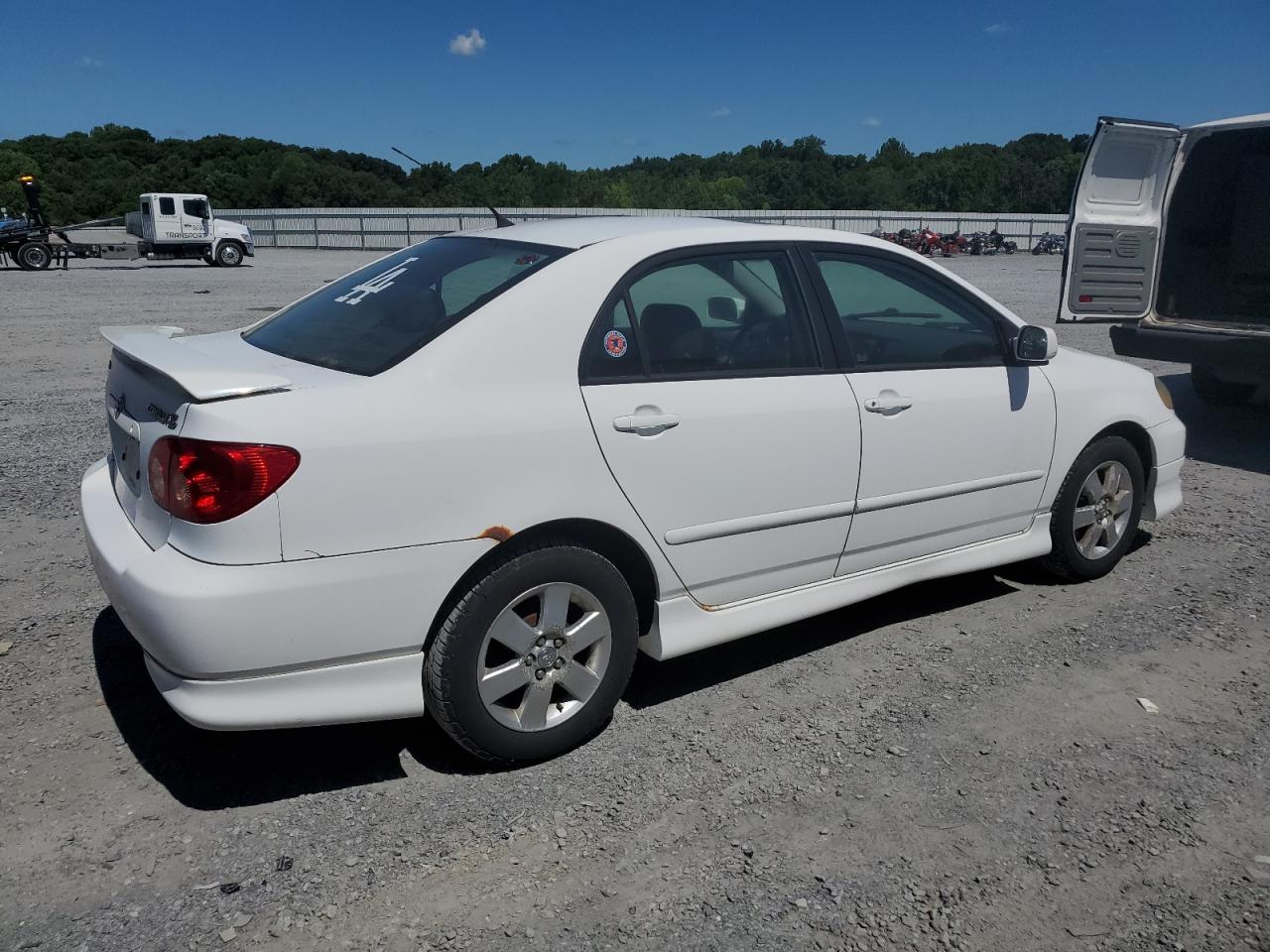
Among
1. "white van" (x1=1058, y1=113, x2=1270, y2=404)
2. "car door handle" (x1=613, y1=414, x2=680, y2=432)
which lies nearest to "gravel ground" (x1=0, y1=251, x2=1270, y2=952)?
"car door handle" (x1=613, y1=414, x2=680, y2=432)

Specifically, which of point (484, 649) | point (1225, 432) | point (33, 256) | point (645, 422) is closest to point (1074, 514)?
point (645, 422)

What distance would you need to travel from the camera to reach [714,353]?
3482mm

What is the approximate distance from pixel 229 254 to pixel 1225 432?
30.9m

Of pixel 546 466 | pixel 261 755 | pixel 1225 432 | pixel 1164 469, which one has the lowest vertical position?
pixel 261 755

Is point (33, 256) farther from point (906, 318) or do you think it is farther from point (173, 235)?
point (906, 318)

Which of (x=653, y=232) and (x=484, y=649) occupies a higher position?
(x=653, y=232)

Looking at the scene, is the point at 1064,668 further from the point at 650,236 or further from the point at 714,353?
the point at 650,236

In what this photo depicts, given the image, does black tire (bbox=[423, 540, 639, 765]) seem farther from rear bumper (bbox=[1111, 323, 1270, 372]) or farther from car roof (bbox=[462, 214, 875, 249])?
rear bumper (bbox=[1111, 323, 1270, 372])

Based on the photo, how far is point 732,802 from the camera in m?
3.04

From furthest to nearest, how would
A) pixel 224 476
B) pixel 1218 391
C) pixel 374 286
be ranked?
1. pixel 1218 391
2. pixel 374 286
3. pixel 224 476

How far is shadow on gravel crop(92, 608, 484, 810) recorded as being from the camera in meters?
3.08

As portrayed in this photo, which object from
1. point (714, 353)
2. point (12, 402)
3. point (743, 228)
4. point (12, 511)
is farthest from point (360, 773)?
point (12, 402)

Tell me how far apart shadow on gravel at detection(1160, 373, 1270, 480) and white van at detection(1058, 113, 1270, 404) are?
1.17 feet

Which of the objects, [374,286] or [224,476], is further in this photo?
[374,286]
